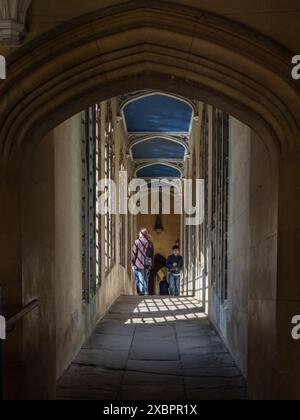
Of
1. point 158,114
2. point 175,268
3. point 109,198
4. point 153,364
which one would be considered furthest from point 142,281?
point 153,364

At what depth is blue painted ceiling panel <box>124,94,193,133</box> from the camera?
36.8ft

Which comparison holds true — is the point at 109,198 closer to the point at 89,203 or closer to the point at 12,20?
the point at 89,203

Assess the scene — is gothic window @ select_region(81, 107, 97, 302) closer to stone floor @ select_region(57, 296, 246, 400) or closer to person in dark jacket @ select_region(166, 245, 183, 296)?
stone floor @ select_region(57, 296, 246, 400)

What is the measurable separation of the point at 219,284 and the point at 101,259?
2.16 metres

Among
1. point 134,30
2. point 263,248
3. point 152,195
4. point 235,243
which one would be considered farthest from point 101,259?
point 152,195

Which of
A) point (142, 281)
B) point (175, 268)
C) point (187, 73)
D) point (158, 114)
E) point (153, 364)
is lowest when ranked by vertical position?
point (142, 281)

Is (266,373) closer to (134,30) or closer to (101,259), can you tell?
(134,30)

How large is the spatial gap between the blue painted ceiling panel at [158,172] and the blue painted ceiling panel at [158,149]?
55.3 inches

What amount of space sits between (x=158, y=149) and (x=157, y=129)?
2.66m

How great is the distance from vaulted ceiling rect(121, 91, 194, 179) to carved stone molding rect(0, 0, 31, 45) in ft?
25.1

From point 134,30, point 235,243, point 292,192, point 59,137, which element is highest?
point 134,30

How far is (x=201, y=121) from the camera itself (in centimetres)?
1023

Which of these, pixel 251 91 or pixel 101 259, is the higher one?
pixel 251 91

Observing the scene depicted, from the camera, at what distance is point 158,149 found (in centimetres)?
1669
